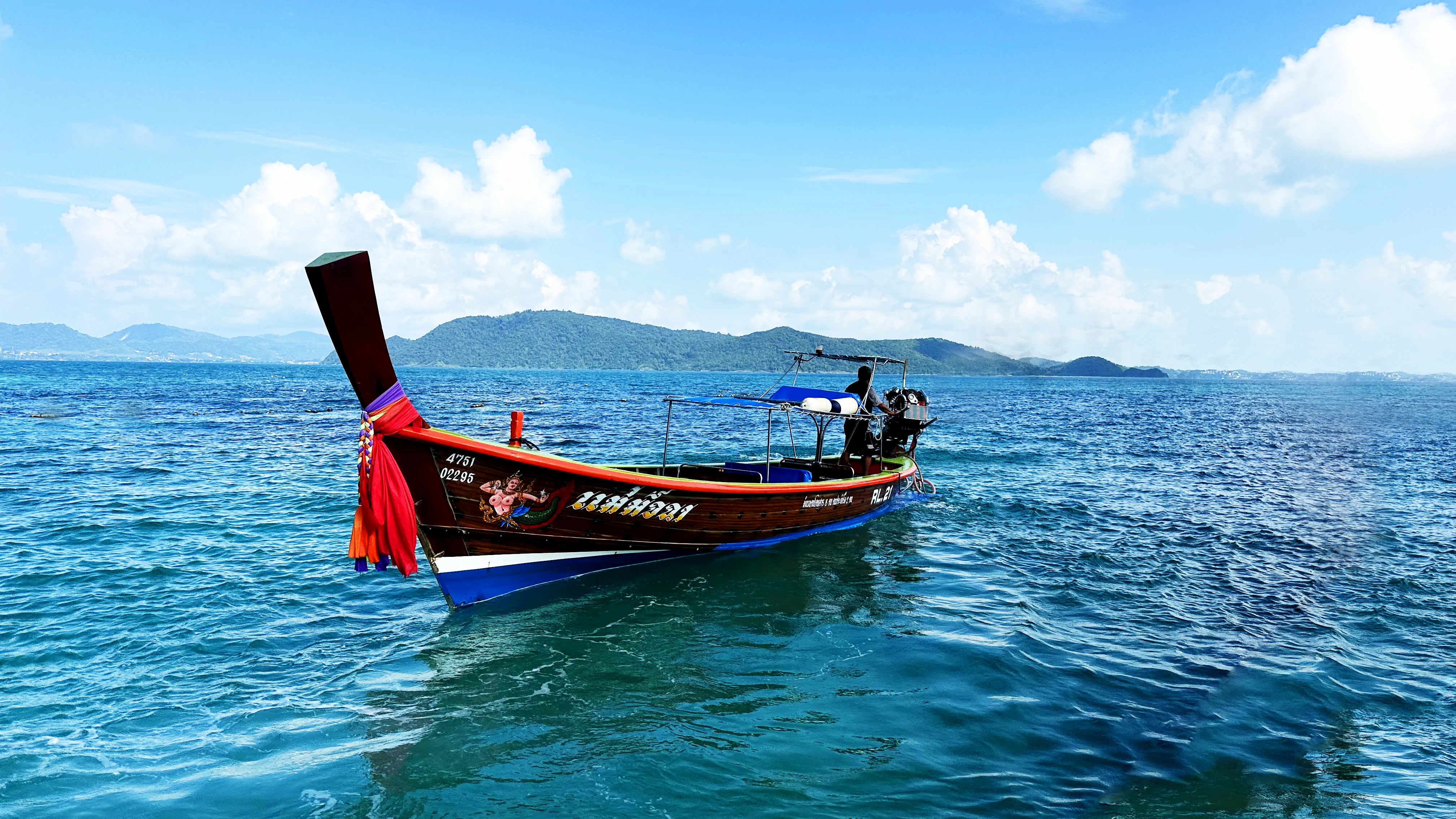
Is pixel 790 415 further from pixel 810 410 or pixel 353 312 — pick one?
pixel 353 312

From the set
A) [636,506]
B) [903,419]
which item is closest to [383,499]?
[636,506]

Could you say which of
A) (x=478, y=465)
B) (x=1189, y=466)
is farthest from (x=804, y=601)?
(x=1189, y=466)

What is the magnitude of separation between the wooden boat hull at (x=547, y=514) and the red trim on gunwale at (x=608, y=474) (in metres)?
0.02

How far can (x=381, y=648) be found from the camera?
34.8 feet

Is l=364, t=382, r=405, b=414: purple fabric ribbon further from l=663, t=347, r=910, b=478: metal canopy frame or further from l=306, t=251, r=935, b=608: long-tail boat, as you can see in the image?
l=663, t=347, r=910, b=478: metal canopy frame

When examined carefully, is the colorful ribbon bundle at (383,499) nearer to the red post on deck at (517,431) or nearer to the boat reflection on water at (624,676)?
the boat reflection on water at (624,676)

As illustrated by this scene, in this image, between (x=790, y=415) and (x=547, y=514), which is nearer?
(x=547, y=514)

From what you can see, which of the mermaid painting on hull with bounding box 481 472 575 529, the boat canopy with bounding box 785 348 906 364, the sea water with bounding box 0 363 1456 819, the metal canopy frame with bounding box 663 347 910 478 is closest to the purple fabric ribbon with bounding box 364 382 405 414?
the mermaid painting on hull with bounding box 481 472 575 529

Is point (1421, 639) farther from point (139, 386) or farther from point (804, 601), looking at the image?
point (139, 386)

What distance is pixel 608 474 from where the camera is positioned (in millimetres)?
12609

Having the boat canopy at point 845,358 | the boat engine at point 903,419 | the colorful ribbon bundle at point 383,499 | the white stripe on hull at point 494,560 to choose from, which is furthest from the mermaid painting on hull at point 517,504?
the boat engine at point 903,419

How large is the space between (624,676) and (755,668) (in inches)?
68.7

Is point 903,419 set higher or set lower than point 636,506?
higher

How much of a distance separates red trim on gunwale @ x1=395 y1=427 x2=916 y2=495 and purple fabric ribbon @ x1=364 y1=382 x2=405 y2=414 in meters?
0.46
